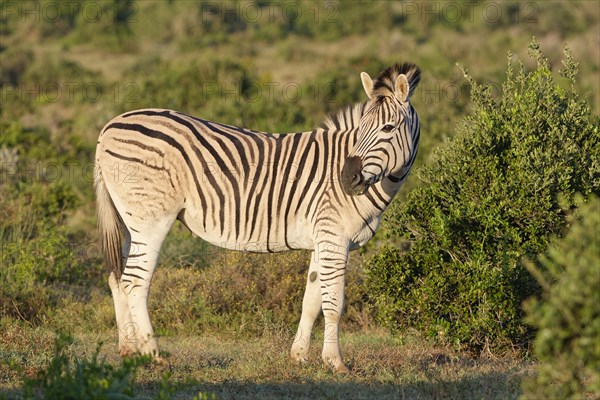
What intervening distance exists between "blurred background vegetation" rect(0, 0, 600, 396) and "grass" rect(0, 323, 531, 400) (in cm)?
34

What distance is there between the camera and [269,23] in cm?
3766

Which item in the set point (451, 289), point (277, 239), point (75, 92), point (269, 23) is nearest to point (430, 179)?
point (451, 289)

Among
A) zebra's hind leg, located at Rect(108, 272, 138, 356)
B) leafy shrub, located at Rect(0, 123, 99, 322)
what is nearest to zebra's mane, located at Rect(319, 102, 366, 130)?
zebra's hind leg, located at Rect(108, 272, 138, 356)

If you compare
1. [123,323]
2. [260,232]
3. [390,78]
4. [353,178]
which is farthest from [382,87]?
[123,323]

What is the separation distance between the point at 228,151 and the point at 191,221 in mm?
676

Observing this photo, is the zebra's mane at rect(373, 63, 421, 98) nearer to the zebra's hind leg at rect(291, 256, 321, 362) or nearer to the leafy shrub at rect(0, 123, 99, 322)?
the zebra's hind leg at rect(291, 256, 321, 362)

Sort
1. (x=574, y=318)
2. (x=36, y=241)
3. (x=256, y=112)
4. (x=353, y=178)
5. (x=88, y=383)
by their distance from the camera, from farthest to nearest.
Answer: (x=256, y=112)
(x=36, y=241)
(x=353, y=178)
(x=88, y=383)
(x=574, y=318)

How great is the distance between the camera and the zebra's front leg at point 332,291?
7.14 meters

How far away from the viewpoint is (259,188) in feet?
24.3

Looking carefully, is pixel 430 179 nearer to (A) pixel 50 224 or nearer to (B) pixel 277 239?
(B) pixel 277 239

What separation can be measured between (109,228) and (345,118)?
227cm

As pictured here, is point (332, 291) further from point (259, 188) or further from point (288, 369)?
point (259, 188)

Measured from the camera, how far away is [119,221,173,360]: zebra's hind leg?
7219mm

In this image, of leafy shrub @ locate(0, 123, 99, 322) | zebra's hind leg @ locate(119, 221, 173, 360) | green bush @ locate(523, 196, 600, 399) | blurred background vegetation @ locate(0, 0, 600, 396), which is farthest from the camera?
leafy shrub @ locate(0, 123, 99, 322)
